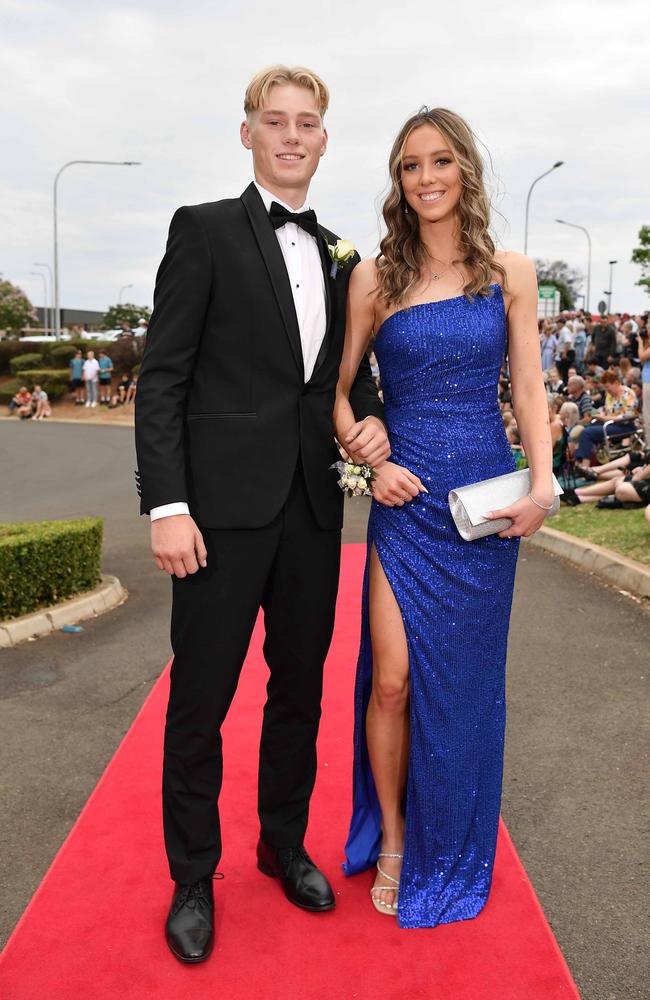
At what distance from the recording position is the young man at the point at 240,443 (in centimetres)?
249

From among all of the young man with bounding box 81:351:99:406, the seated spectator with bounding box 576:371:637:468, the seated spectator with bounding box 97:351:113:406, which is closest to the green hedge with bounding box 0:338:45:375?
the seated spectator with bounding box 97:351:113:406

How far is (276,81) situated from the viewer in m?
2.60

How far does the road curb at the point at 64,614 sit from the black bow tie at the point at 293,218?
3.97 metres

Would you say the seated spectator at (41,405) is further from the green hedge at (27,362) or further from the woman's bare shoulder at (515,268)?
the woman's bare shoulder at (515,268)

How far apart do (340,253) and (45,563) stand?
4120 mm

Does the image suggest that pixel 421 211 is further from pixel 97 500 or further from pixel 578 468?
pixel 97 500

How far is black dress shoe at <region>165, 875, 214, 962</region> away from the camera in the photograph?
8.54 ft

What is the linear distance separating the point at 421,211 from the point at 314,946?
2.16 m

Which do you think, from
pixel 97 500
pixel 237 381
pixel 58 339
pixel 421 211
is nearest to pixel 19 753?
pixel 237 381

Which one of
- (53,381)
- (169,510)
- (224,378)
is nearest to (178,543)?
(169,510)

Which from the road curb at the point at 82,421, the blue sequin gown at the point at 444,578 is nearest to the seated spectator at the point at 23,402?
the road curb at the point at 82,421

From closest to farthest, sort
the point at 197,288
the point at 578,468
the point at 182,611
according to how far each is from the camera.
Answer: the point at 197,288 < the point at 182,611 < the point at 578,468

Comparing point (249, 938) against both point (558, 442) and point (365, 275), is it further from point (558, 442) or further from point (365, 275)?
point (558, 442)

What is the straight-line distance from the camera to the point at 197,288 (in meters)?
2.46
